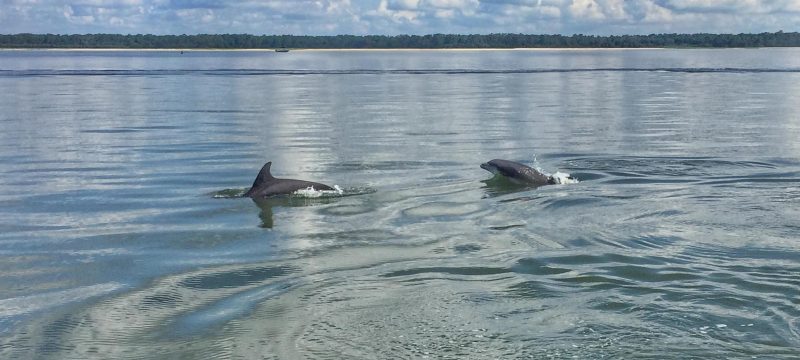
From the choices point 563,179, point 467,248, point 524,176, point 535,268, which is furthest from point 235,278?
point 563,179

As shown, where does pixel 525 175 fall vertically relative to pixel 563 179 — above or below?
above

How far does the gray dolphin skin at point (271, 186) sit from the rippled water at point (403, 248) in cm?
32

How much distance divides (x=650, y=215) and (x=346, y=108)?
1200 inches

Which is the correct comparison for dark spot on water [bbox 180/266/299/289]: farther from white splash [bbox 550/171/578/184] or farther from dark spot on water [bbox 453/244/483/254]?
white splash [bbox 550/171/578/184]

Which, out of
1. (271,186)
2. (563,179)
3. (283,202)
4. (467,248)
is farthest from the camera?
(563,179)

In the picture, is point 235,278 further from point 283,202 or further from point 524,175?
point 524,175

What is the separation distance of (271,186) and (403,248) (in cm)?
529

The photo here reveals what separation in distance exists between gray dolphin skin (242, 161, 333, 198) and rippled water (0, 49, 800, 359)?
316mm

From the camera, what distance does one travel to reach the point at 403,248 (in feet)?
47.1

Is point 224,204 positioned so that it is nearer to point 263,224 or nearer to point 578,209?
point 263,224

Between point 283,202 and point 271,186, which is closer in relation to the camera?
point 283,202

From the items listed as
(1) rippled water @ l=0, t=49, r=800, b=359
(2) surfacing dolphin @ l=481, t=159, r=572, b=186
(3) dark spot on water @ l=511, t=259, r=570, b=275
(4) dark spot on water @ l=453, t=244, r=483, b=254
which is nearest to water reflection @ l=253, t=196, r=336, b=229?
(1) rippled water @ l=0, t=49, r=800, b=359

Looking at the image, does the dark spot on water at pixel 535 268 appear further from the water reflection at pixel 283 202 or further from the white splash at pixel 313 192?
the white splash at pixel 313 192

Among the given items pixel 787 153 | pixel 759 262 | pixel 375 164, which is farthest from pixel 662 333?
pixel 787 153
